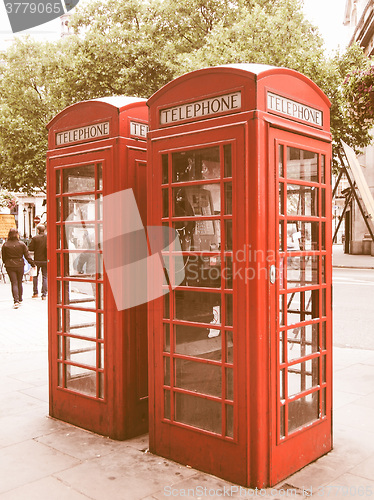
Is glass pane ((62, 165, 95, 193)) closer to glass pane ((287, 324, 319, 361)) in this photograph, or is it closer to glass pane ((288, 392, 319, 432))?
glass pane ((287, 324, 319, 361))

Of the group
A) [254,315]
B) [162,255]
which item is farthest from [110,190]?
[254,315]

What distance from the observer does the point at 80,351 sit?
414 centimetres

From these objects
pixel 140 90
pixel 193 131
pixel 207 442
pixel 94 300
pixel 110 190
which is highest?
pixel 140 90

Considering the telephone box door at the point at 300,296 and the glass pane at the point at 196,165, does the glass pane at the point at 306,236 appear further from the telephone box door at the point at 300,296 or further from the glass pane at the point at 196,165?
the glass pane at the point at 196,165

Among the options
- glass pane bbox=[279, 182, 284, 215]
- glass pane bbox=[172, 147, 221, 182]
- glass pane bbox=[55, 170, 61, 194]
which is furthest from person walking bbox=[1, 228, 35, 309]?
glass pane bbox=[279, 182, 284, 215]

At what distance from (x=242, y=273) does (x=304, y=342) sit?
955mm

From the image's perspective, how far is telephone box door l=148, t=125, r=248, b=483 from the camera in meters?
2.97

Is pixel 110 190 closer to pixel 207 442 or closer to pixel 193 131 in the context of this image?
pixel 193 131

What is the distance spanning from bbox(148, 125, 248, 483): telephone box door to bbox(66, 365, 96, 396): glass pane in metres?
0.79

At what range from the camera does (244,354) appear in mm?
2920

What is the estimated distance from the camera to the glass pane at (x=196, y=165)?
307cm

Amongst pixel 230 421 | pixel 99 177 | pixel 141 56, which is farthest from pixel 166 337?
pixel 141 56

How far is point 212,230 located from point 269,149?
63 cm
